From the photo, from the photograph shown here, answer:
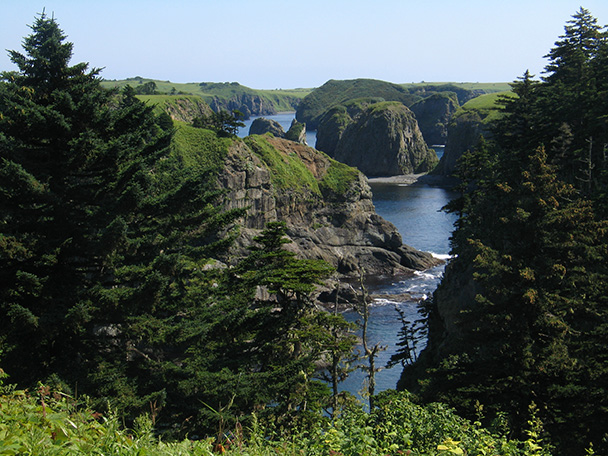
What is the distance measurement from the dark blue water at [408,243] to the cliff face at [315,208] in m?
5.90

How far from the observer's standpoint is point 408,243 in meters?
92.7

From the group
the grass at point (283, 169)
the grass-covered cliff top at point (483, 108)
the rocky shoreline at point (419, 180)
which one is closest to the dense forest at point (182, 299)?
the grass at point (283, 169)

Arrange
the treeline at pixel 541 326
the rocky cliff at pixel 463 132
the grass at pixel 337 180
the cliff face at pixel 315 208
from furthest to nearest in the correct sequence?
1. the rocky cliff at pixel 463 132
2. the grass at pixel 337 180
3. the cliff face at pixel 315 208
4. the treeline at pixel 541 326

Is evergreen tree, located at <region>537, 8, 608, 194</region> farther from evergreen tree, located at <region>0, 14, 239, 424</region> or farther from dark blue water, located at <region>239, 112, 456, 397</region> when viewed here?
evergreen tree, located at <region>0, 14, 239, 424</region>

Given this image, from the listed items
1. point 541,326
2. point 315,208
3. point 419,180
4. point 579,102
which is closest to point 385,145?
point 419,180

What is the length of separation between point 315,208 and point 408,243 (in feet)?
60.5

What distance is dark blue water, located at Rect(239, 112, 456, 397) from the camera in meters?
51.2

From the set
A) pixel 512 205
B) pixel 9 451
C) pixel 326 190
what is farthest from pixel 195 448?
pixel 326 190

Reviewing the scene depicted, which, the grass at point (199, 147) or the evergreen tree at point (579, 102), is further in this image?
the grass at point (199, 147)

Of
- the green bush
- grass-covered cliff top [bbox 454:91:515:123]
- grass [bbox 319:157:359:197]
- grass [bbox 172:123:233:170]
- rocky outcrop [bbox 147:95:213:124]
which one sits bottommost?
grass [bbox 319:157:359:197]

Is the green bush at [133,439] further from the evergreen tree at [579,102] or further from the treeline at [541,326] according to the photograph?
the evergreen tree at [579,102]

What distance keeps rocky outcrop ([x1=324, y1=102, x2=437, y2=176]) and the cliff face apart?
78441mm

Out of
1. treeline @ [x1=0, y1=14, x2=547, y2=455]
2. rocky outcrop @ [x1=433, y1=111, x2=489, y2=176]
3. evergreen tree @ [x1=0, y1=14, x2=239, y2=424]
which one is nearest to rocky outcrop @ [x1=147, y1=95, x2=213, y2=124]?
rocky outcrop @ [x1=433, y1=111, x2=489, y2=176]

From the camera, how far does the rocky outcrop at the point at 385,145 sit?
174m
